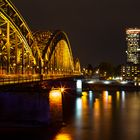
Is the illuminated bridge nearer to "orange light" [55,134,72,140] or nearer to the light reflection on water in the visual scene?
"orange light" [55,134,72,140]

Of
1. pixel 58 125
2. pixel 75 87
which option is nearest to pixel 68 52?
pixel 75 87

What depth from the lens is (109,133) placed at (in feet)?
177

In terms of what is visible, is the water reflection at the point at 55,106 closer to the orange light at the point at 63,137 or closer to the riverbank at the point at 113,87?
the orange light at the point at 63,137

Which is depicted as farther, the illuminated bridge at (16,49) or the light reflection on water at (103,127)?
the illuminated bridge at (16,49)

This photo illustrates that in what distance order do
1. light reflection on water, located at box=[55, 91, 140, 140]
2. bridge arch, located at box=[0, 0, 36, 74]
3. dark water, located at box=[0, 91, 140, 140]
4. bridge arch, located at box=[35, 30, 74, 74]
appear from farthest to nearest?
bridge arch, located at box=[35, 30, 74, 74] < bridge arch, located at box=[0, 0, 36, 74] < light reflection on water, located at box=[55, 91, 140, 140] < dark water, located at box=[0, 91, 140, 140]

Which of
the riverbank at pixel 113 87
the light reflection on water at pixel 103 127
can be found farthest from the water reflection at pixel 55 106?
the riverbank at pixel 113 87

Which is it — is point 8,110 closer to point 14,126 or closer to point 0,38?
point 14,126

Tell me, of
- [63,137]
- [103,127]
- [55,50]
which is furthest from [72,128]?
[55,50]

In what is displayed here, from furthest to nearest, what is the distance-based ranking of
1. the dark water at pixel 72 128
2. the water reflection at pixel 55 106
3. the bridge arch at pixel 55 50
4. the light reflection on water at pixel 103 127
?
the bridge arch at pixel 55 50
the water reflection at pixel 55 106
the light reflection on water at pixel 103 127
the dark water at pixel 72 128

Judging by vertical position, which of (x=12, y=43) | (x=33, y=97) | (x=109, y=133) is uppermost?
(x=12, y=43)

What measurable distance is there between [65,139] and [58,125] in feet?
25.9

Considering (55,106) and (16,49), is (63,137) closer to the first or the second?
(55,106)

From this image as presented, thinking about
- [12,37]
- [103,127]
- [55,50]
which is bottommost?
[103,127]

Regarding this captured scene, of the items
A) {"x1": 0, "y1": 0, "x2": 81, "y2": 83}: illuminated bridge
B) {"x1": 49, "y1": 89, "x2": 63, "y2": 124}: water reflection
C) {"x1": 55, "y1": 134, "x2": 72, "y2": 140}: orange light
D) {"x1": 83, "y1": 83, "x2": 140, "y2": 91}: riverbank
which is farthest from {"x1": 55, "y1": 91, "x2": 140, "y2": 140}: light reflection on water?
{"x1": 83, "y1": 83, "x2": 140, "y2": 91}: riverbank
